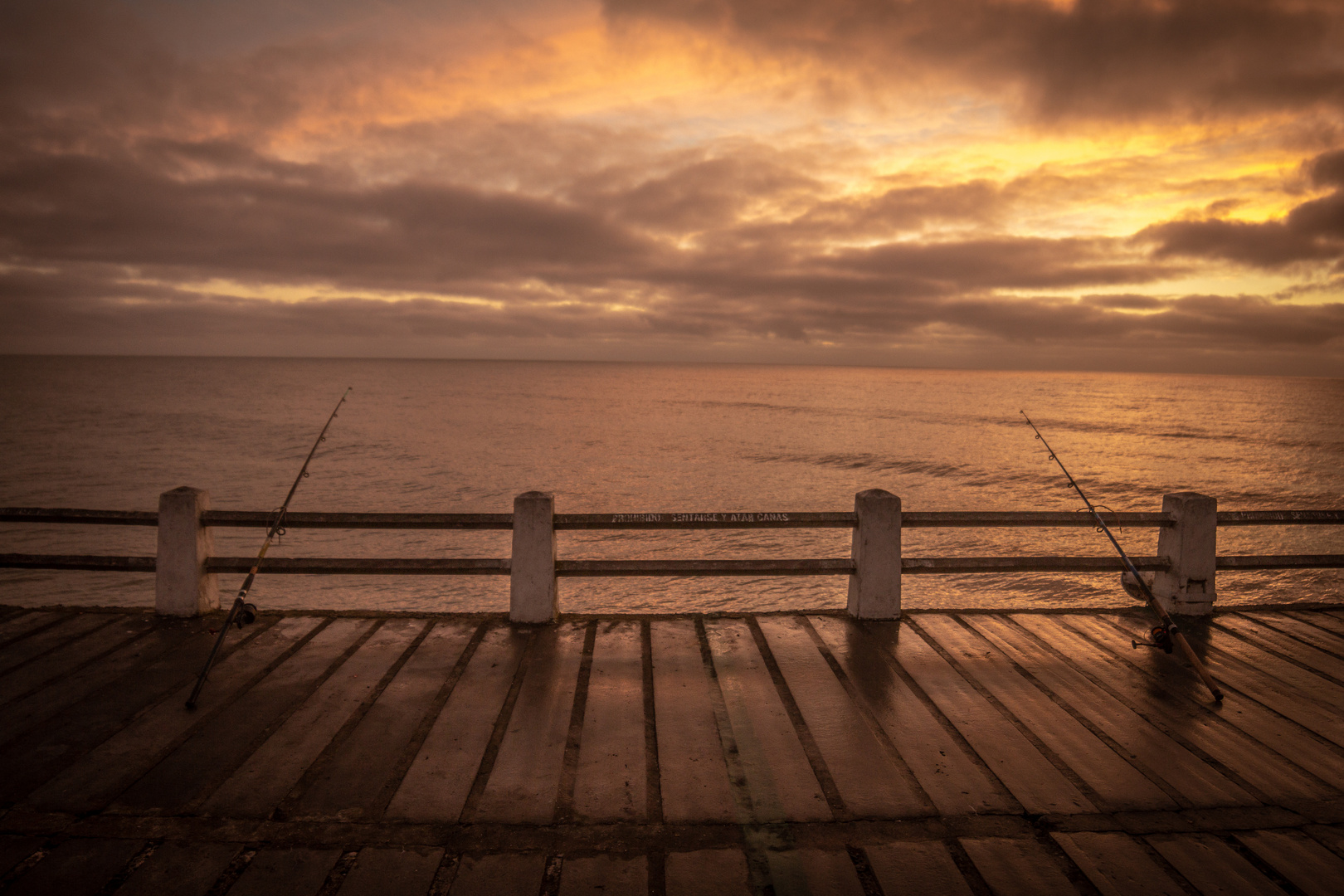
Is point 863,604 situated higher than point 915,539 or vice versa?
point 863,604

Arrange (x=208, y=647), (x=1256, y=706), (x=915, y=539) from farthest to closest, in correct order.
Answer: (x=915, y=539)
(x=208, y=647)
(x=1256, y=706)

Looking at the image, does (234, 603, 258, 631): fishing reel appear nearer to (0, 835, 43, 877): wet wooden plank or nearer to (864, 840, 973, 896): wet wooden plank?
(0, 835, 43, 877): wet wooden plank

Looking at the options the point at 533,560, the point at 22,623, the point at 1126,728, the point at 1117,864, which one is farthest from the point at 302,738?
the point at 1126,728

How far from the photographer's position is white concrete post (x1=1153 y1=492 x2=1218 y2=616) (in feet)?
22.2

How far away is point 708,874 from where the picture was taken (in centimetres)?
318

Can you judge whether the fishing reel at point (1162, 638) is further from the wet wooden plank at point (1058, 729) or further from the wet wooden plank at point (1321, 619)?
the wet wooden plank at point (1321, 619)

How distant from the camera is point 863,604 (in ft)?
21.4

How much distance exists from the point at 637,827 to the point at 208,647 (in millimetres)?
4409

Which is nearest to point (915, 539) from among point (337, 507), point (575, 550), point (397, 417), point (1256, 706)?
point (575, 550)

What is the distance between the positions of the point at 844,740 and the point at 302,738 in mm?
3486

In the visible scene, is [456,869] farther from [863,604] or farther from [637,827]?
[863,604]

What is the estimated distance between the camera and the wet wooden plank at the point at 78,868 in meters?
3.01

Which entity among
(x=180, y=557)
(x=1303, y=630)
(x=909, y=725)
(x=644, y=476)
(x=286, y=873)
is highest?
(x=180, y=557)

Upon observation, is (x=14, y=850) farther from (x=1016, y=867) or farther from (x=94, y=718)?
(x=1016, y=867)
